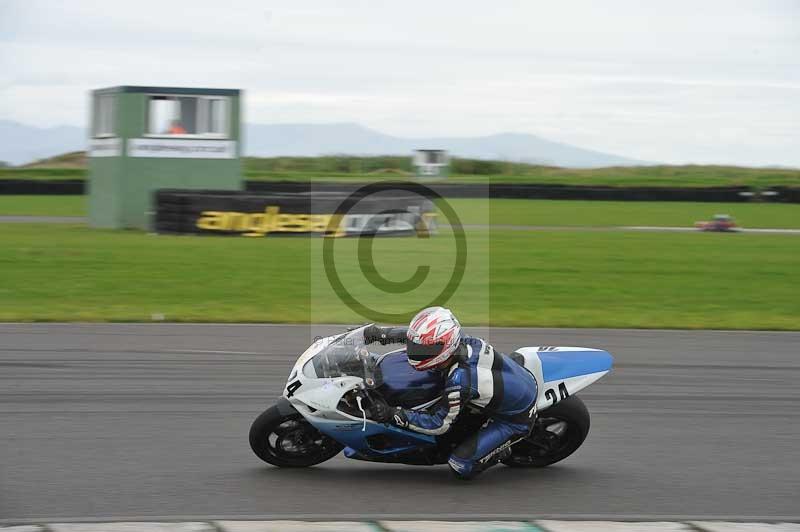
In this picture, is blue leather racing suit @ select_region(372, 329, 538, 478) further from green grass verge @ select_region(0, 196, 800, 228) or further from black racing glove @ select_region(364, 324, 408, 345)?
green grass verge @ select_region(0, 196, 800, 228)

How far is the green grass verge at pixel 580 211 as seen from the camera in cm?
3161

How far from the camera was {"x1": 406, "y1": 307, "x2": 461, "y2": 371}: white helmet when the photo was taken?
604 cm

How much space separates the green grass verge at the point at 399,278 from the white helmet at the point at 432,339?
6.80 meters

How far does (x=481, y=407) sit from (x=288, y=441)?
1221 mm

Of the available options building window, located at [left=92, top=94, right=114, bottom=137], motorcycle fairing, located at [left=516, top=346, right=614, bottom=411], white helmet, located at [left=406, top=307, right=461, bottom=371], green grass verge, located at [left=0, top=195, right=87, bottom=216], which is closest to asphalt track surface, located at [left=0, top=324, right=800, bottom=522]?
motorcycle fairing, located at [left=516, top=346, right=614, bottom=411]

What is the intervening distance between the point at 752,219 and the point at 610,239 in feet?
34.9

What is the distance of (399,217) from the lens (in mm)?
23688

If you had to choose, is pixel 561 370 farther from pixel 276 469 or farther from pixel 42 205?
pixel 42 205

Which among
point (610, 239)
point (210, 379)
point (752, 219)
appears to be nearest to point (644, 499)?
point (210, 379)

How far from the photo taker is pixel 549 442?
263 inches

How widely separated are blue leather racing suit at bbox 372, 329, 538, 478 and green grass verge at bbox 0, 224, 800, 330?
6564mm

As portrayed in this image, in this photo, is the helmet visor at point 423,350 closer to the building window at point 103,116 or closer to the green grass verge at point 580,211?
the building window at point 103,116
